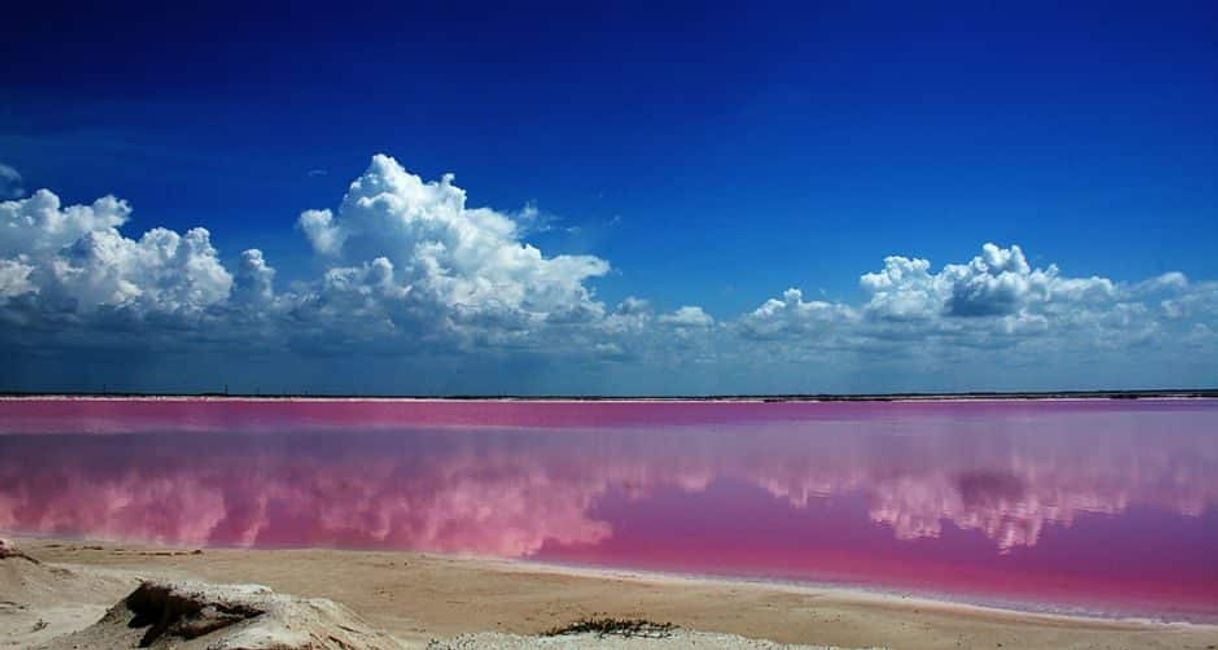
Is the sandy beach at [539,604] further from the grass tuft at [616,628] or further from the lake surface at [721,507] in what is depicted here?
the lake surface at [721,507]

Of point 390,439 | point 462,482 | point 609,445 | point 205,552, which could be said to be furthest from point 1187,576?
point 390,439

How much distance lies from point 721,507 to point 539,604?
9105 millimetres

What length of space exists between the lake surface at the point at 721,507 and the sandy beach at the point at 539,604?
47.7 inches

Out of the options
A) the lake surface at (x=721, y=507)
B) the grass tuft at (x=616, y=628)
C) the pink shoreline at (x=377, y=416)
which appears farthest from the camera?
the pink shoreline at (x=377, y=416)

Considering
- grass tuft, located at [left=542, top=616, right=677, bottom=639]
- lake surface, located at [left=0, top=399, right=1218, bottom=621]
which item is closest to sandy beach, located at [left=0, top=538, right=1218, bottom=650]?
grass tuft, located at [left=542, top=616, right=677, bottom=639]

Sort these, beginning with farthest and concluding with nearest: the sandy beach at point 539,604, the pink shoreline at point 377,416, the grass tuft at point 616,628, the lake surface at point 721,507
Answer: the pink shoreline at point 377,416, the lake surface at point 721,507, the sandy beach at point 539,604, the grass tuft at point 616,628

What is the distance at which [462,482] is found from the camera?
22.9 metres

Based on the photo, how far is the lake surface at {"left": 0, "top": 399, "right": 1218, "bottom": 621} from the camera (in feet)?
42.8

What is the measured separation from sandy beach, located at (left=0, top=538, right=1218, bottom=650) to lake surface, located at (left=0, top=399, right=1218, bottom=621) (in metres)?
1.21

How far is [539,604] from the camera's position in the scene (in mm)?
10211

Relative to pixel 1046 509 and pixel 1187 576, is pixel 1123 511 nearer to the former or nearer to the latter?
pixel 1046 509

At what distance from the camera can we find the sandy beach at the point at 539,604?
880cm

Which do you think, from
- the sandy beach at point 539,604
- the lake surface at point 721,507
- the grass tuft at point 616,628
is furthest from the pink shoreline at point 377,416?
the grass tuft at point 616,628

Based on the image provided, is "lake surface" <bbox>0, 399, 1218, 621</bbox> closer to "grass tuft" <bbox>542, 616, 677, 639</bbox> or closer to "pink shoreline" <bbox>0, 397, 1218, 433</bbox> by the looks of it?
"grass tuft" <bbox>542, 616, 677, 639</bbox>
